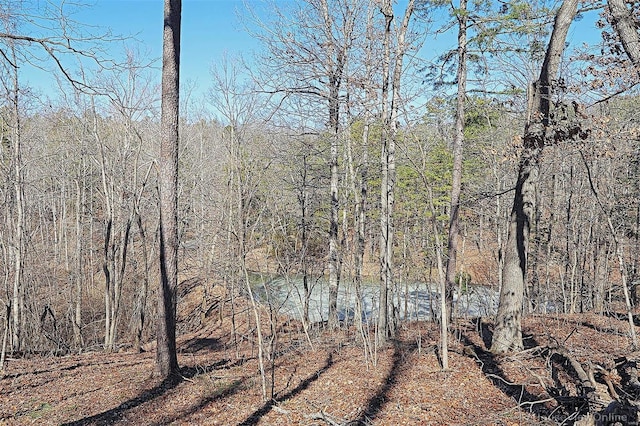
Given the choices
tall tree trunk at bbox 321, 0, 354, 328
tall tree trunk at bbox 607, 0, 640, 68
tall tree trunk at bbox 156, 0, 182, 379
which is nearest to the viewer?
tall tree trunk at bbox 607, 0, 640, 68

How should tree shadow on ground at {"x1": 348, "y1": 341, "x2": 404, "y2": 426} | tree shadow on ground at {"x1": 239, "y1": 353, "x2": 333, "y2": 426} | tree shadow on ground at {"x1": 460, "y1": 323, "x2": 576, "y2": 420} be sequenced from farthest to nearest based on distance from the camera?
tree shadow on ground at {"x1": 239, "y1": 353, "x2": 333, "y2": 426}
tree shadow on ground at {"x1": 348, "y1": 341, "x2": 404, "y2": 426}
tree shadow on ground at {"x1": 460, "y1": 323, "x2": 576, "y2": 420}

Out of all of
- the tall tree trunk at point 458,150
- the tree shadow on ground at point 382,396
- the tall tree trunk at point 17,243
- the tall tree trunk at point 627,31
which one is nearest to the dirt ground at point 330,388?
the tree shadow on ground at point 382,396

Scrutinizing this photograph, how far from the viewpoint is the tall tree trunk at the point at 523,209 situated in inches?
231

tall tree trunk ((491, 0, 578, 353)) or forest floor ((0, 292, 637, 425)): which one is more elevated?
tall tree trunk ((491, 0, 578, 353))

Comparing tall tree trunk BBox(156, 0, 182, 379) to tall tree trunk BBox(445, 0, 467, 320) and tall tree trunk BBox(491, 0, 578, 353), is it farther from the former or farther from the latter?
tall tree trunk BBox(445, 0, 467, 320)

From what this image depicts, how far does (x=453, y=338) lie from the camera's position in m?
7.43

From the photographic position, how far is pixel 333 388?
530 cm

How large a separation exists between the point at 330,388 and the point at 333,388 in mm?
40

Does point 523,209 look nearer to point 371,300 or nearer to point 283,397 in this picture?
point 283,397

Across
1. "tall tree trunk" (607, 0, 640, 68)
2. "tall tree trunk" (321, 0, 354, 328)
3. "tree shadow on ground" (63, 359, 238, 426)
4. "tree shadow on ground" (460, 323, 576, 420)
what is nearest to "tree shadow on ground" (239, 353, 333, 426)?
"tree shadow on ground" (63, 359, 238, 426)

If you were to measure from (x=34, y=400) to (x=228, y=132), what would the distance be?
25.2 feet

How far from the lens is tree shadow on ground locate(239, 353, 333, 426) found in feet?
14.6

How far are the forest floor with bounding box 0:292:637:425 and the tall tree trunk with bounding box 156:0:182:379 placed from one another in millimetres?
786

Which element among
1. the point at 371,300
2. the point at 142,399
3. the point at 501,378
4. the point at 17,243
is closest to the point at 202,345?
the point at 17,243
